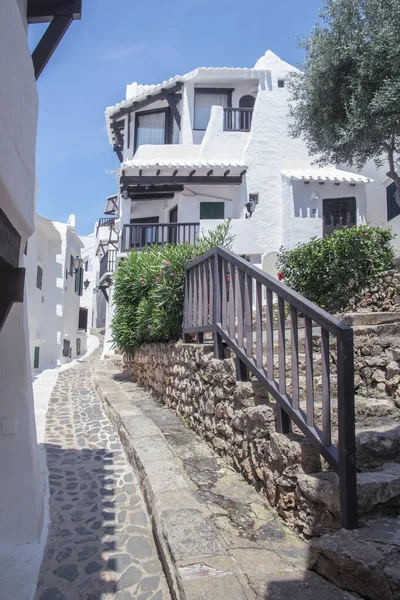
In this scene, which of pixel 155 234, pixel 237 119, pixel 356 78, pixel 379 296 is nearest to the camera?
pixel 379 296

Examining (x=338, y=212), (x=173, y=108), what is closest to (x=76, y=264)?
(x=173, y=108)

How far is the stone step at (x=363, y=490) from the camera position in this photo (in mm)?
2441

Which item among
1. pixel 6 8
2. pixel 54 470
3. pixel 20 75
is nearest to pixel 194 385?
pixel 54 470

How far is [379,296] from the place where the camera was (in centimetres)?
619

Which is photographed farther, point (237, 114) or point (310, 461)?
point (237, 114)

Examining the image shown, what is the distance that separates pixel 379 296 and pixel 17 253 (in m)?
5.18

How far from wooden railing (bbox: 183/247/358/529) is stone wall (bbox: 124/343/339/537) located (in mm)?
141

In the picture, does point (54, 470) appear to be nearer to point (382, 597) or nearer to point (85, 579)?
point (85, 579)

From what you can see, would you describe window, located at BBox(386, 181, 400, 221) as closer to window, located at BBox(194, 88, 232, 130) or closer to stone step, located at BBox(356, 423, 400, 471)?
window, located at BBox(194, 88, 232, 130)

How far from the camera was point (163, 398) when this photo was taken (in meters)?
6.74

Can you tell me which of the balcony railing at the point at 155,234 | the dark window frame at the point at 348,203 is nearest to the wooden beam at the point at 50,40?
the balcony railing at the point at 155,234

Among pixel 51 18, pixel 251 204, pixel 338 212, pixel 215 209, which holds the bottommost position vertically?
pixel 51 18

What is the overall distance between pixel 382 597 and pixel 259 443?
1.43 m

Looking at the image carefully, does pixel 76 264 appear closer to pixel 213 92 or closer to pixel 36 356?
pixel 36 356
